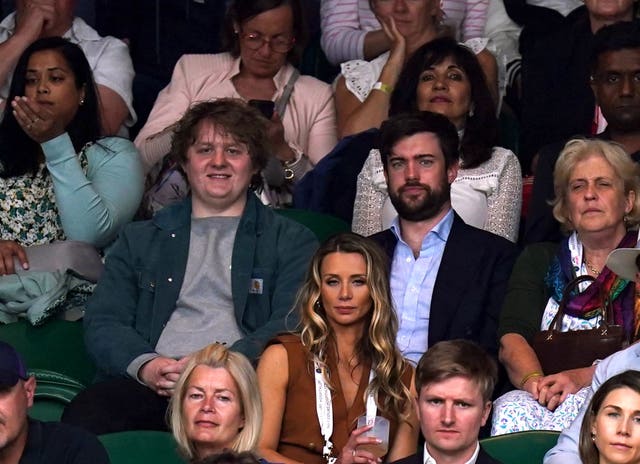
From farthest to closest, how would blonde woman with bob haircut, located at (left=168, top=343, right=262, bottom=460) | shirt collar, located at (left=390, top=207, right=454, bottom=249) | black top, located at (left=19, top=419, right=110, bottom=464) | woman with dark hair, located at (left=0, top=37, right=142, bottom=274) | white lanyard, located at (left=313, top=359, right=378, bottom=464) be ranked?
woman with dark hair, located at (left=0, top=37, right=142, bottom=274) → shirt collar, located at (left=390, top=207, right=454, bottom=249) → white lanyard, located at (left=313, top=359, right=378, bottom=464) → blonde woman with bob haircut, located at (left=168, top=343, right=262, bottom=460) → black top, located at (left=19, top=419, right=110, bottom=464)

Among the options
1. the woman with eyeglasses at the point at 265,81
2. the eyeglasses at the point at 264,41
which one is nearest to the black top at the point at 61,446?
the woman with eyeglasses at the point at 265,81

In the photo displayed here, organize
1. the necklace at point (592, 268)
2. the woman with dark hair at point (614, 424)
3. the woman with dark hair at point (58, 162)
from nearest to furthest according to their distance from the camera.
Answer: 1. the woman with dark hair at point (614, 424)
2. the necklace at point (592, 268)
3. the woman with dark hair at point (58, 162)

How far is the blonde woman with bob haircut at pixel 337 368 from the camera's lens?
219 inches

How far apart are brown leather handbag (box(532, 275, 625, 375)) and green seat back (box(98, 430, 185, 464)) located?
4.34ft

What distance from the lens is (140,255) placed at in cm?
629

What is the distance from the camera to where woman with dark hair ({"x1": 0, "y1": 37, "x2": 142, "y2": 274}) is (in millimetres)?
6734

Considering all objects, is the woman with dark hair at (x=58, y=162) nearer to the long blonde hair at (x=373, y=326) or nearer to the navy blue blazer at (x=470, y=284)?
the navy blue blazer at (x=470, y=284)

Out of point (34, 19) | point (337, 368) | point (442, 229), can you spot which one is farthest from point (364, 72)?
point (337, 368)

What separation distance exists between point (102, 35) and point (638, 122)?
3.04m

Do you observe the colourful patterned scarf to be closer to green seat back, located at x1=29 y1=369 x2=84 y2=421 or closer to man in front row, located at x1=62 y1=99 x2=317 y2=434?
man in front row, located at x1=62 y1=99 x2=317 y2=434

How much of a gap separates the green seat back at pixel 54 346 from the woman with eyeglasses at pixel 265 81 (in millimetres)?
1269

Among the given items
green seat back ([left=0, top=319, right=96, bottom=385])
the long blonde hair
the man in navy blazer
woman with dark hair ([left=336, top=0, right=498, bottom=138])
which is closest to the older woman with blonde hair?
the man in navy blazer

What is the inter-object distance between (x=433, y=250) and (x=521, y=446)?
3.93ft

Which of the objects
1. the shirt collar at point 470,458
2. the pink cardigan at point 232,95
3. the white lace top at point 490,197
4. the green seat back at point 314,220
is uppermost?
the pink cardigan at point 232,95
